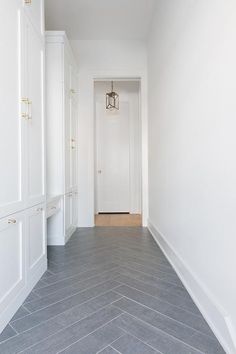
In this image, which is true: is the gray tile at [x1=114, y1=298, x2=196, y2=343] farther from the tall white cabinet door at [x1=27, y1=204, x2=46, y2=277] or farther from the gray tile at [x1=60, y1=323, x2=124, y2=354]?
the tall white cabinet door at [x1=27, y1=204, x2=46, y2=277]

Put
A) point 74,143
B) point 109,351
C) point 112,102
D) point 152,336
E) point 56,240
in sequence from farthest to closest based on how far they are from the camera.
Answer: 1. point 112,102
2. point 74,143
3. point 56,240
4. point 152,336
5. point 109,351

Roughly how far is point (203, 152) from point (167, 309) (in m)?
0.97

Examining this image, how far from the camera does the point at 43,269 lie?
6.79ft

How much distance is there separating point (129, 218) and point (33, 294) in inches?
119

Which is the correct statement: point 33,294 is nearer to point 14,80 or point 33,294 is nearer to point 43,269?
point 43,269

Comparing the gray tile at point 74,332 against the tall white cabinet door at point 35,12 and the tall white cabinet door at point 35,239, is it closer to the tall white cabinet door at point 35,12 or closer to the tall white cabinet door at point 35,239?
the tall white cabinet door at point 35,239

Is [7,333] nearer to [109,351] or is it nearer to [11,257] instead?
[11,257]

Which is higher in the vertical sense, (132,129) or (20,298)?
(132,129)

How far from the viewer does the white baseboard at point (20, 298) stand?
1362mm

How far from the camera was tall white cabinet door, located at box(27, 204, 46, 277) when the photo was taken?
1.77 metres

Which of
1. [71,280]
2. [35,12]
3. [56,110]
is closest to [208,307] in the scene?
[71,280]

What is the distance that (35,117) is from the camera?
189 centimetres

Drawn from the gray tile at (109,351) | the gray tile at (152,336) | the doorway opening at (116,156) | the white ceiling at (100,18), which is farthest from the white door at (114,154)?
the gray tile at (109,351)

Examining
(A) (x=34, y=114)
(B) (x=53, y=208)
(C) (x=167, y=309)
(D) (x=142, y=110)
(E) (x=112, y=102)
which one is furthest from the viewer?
(E) (x=112, y=102)
